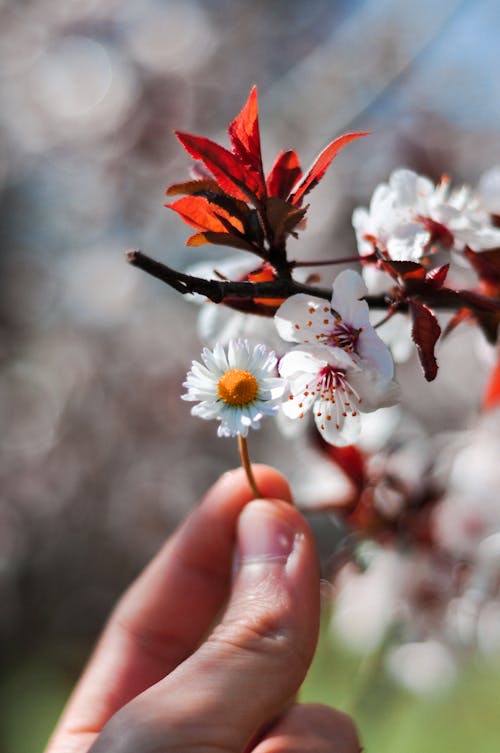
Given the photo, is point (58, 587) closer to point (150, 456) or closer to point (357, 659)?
point (150, 456)

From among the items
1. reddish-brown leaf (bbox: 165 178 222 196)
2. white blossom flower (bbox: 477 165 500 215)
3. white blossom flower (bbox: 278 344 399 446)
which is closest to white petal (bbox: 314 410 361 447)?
white blossom flower (bbox: 278 344 399 446)

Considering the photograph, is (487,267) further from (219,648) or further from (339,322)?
(219,648)

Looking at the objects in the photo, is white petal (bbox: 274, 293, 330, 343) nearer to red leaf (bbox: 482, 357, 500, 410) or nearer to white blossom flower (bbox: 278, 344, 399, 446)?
white blossom flower (bbox: 278, 344, 399, 446)

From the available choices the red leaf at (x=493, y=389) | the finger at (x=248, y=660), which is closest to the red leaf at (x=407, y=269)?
the finger at (x=248, y=660)

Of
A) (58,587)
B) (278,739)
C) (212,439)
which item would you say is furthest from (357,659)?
(58,587)

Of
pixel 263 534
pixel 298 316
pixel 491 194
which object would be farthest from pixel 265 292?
pixel 491 194

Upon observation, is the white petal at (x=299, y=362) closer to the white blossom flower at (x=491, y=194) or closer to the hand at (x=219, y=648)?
the hand at (x=219, y=648)

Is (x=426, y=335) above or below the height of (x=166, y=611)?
above
